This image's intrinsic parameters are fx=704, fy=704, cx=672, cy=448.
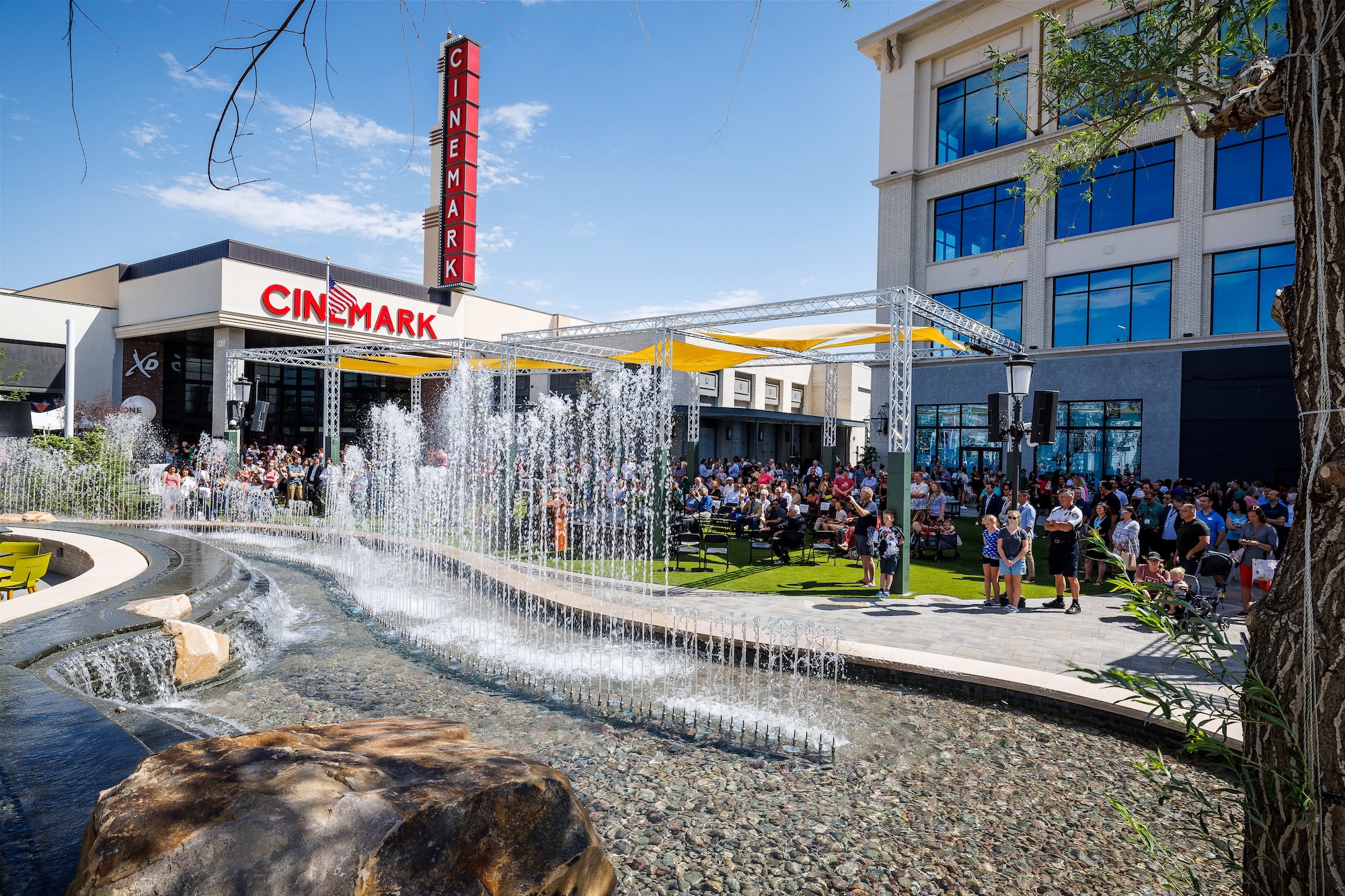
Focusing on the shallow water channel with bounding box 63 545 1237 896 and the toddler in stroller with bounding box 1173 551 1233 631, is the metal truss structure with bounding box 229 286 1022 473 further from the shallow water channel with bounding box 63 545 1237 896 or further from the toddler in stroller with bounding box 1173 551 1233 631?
the shallow water channel with bounding box 63 545 1237 896

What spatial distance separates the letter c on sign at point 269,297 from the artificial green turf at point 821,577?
19.3 metres

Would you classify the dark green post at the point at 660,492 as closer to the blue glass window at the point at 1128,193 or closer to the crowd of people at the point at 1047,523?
the crowd of people at the point at 1047,523

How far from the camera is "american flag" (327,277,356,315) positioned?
78.5ft

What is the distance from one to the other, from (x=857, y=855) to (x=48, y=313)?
32.0 meters

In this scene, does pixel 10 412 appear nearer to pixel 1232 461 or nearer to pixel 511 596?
pixel 511 596

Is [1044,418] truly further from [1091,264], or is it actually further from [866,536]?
[1091,264]

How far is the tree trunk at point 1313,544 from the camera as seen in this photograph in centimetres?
197

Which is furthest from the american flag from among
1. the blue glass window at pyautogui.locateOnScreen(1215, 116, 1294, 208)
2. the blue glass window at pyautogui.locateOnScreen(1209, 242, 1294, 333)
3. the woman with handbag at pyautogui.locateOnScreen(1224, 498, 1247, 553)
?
the blue glass window at pyautogui.locateOnScreen(1209, 242, 1294, 333)

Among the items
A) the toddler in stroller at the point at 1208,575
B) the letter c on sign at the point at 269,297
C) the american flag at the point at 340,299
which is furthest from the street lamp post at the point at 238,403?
the toddler in stroller at the point at 1208,575

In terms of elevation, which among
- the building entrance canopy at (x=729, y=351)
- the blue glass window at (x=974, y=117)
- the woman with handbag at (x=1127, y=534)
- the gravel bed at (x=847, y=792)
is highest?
the blue glass window at (x=974, y=117)

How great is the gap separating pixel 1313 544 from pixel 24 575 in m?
11.5

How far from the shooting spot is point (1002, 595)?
32.7ft

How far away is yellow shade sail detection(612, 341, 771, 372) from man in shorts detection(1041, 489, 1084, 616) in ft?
33.2

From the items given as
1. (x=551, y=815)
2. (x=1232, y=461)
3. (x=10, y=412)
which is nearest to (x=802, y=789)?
(x=551, y=815)
